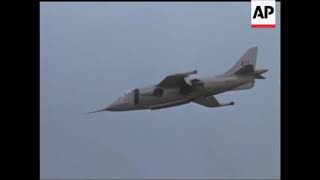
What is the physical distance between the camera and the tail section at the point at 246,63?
26.9 meters

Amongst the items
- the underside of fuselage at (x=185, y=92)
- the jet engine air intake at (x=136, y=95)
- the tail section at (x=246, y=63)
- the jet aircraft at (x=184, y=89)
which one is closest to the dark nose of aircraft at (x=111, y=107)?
the jet aircraft at (x=184, y=89)

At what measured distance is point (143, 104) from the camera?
26.7 meters

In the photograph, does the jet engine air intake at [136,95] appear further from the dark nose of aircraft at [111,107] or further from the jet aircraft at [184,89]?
the dark nose of aircraft at [111,107]

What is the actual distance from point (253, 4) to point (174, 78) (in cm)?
796

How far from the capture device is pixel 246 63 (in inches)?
1084

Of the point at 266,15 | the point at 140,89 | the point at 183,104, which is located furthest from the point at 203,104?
the point at 266,15

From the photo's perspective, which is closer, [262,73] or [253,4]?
[253,4]

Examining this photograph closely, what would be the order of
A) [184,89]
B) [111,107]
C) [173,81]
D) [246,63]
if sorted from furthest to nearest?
[111,107] → [246,63] → [184,89] → [173,81]

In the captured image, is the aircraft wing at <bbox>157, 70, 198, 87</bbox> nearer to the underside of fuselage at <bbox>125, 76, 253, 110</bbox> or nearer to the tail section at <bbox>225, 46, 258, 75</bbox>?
the underside of fuselage at <bbox>125, 76, 253, 110</bbox>

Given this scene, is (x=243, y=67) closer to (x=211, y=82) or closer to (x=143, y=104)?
(x=211, y=82)

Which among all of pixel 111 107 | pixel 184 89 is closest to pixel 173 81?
pixel 184 89

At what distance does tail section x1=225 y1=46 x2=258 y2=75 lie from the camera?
2688 cm

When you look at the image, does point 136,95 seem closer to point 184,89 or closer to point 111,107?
point 111,107

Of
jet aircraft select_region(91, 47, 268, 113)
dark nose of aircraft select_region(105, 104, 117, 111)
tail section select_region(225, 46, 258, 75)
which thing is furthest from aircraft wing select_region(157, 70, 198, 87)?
dark nose of aircraft select_region(105, 104, 117, 111)
